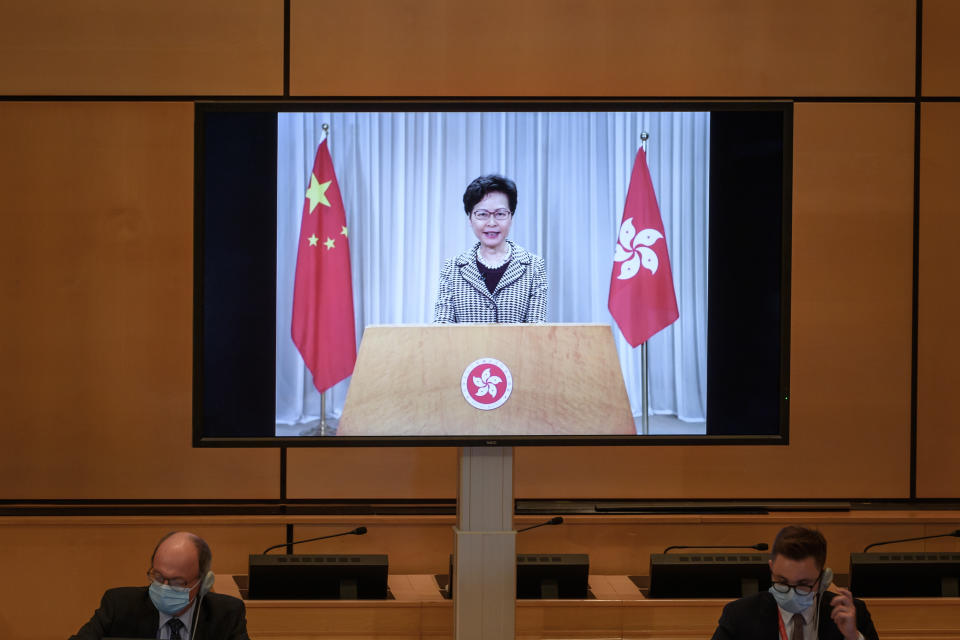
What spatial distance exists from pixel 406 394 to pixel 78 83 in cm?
249

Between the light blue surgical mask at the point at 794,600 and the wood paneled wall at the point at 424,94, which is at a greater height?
the wood paneled wall at the point at 424,94

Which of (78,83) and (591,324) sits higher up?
(78,83)

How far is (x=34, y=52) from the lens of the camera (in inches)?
204

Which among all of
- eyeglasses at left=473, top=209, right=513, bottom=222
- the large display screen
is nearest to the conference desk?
the large display screen

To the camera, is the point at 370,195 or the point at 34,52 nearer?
the point at 370,195

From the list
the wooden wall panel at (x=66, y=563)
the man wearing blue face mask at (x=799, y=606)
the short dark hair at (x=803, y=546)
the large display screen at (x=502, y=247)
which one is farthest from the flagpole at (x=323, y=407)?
the short dark hair at (x=803, y=546)

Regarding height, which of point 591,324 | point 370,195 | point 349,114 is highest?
point 349,114

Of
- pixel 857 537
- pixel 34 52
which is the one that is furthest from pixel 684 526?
pixel 34 52

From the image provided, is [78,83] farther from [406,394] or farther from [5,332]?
[406,394]

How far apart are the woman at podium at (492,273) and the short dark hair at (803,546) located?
1.63 metres

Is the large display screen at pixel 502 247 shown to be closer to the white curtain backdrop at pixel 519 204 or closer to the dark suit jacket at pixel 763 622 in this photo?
the white curtain backdrop at pixel 519 204

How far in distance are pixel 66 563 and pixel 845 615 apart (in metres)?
3.74

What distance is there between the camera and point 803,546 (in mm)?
2879

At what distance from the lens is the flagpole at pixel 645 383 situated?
14.0 ft
